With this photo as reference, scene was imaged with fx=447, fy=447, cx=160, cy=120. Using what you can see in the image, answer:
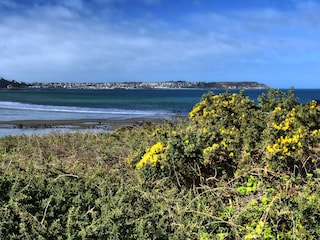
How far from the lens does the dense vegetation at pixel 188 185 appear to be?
388cm

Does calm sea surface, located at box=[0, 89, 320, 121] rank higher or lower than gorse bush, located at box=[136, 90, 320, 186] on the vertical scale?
lower

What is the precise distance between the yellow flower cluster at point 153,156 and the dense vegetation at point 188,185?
14 millimetres

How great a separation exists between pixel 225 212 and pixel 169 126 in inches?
148

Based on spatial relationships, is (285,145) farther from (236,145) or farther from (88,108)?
(88,108)

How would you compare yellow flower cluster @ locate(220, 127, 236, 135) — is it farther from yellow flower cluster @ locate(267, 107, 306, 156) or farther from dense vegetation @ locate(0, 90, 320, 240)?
yellow flower cluster @ locate(267, 107, 306, 156)

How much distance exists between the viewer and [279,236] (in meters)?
4.00

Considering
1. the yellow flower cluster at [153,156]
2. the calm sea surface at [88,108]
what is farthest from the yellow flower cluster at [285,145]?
the calm sea surface at [88,108]

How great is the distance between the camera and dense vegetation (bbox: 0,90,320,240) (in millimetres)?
3875

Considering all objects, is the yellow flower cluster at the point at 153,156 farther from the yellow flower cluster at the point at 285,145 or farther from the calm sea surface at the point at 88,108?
the calm sea surface at the point at 88,108

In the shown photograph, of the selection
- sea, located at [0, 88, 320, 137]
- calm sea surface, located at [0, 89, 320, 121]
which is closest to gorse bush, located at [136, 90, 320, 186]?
sea, located at [0, 88, 320, 137]

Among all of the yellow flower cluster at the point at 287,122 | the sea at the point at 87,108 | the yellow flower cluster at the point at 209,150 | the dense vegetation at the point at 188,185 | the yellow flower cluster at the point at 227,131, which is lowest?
the sea at the point at 87,108

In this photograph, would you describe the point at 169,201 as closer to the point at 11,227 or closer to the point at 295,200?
the point at 295,200

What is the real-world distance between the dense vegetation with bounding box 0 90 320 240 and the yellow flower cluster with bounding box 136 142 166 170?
0.05 feet

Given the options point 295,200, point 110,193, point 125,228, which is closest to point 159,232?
point 125,228
